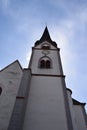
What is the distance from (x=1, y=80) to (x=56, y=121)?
5490mm

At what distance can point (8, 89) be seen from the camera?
412 inches

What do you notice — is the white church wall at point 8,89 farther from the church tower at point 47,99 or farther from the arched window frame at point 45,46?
the arched window frame at point 45,46

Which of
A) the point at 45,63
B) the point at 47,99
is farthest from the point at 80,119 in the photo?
the point at 45,63

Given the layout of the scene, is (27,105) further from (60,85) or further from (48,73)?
(48,73)

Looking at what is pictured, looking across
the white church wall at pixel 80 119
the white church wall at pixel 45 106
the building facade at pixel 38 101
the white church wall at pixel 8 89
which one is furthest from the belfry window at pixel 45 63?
the white church wall at pixel 80 119

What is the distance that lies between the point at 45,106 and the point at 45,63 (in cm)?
568

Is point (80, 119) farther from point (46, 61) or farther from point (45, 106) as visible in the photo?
point (46, 61)

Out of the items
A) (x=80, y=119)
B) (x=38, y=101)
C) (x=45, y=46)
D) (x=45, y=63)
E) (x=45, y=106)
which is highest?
(x=45, y=46)

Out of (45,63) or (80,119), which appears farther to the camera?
(45,63)

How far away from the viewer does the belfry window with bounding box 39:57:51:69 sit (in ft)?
45.5

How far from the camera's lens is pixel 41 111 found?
9094 millimetres

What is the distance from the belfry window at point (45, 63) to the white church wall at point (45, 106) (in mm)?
2160

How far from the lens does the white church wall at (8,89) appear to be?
8831mm

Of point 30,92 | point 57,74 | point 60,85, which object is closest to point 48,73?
point 57,74
